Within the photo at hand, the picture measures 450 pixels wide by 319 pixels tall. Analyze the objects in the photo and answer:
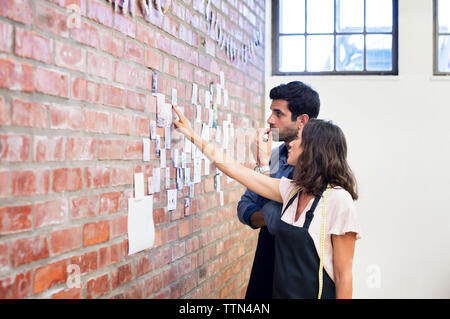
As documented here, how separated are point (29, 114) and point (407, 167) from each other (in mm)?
3524

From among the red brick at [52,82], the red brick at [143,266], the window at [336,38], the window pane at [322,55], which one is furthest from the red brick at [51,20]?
the window pane at [322,55]

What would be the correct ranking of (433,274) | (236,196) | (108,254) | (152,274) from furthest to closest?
(433,274)
(236,196)
(152,274)
(108,254)

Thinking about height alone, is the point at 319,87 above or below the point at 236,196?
above

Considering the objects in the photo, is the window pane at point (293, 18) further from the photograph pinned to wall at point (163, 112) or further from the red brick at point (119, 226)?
the red brick at point (119, 226)

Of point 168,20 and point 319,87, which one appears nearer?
point 168,20

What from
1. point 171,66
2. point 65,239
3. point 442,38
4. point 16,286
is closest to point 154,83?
point 171,66

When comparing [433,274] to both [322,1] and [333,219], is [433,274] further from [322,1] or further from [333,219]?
[333,219]

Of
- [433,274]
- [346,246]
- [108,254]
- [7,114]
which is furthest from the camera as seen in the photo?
[433,274]

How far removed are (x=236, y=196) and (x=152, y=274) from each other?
4.23 feet

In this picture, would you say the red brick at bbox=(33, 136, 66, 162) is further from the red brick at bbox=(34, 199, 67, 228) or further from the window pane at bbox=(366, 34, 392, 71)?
the window pane at bbox=(366, 34, 392, 71)

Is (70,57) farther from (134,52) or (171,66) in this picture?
(171,66)

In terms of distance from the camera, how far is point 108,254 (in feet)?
5.61

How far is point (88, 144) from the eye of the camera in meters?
1.57
